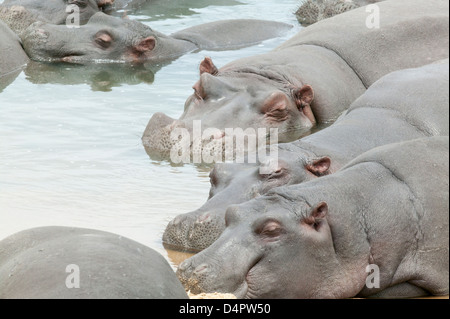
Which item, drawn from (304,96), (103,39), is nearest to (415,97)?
(304,96)

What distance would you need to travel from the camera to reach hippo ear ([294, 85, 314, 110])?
9078 mm

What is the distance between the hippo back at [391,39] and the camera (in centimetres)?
941

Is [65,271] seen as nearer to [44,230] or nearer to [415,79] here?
[44,230]

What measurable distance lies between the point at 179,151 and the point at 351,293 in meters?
3.39

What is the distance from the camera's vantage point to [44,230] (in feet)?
17.0

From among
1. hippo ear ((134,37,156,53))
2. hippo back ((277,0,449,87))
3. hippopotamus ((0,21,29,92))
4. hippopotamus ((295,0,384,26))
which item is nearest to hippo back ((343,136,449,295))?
hippo back ((277,0,449,87))

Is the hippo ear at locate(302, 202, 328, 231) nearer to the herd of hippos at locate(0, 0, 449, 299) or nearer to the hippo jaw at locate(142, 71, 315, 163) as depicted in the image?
the herd of hippos at locate(0, 0, 449, 299)

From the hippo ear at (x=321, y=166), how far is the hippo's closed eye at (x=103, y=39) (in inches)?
245

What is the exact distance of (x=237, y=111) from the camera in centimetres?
889

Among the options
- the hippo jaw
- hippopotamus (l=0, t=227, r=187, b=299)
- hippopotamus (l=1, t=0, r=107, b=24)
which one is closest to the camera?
hippopotamus (l=0, t=227, r=187, b=299)

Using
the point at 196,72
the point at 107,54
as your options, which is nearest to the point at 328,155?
the point at 196,72

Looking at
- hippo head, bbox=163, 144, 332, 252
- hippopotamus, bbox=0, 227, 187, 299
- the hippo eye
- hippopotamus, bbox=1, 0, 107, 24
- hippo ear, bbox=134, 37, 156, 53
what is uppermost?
hippopotamus, bbox=0, 227, 187, 299

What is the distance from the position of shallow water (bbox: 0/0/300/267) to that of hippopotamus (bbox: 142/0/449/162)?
1.53ft

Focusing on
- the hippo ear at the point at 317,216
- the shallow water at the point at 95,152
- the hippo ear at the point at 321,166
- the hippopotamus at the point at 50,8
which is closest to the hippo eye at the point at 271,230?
the hippo ear at the point at 317,216
